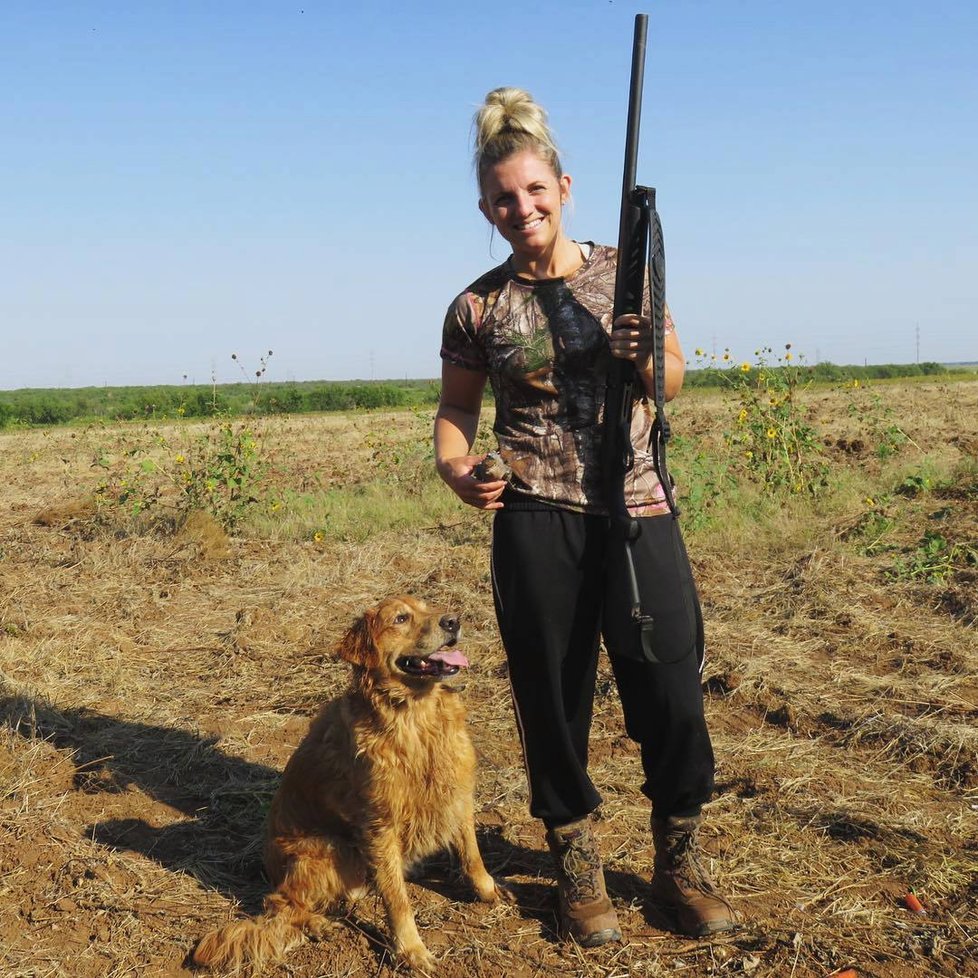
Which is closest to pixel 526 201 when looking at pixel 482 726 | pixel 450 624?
pixel 450 624

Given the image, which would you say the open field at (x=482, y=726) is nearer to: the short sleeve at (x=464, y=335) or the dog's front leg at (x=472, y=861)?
the dog's front leg at (x=472, y=861)

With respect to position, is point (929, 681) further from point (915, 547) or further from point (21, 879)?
point (21, 879)

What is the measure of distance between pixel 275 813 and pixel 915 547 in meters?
5.75

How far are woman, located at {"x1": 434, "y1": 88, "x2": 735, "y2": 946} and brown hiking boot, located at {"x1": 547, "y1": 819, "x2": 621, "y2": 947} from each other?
0.02 metres

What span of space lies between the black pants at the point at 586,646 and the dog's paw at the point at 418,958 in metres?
0.65

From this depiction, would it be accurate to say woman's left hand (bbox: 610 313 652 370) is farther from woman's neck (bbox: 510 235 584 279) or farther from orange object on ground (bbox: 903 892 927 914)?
orange object on ground (bbox: 903 892 927 914)

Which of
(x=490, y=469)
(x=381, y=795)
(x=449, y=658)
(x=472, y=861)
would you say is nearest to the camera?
(x=490, y=469)

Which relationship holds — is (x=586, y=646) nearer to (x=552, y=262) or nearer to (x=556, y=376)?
(x=556, y=376)

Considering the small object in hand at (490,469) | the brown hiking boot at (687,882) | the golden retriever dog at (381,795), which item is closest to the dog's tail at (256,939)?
the golden retriever dog at (381,795)

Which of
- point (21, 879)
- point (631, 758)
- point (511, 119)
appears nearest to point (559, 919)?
point (631, 758)

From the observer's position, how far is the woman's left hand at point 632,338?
2.89 meters

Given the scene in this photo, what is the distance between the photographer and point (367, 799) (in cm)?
351

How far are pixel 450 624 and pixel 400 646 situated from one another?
20 cm

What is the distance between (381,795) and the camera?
3494 mm
